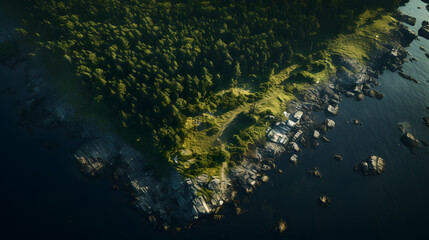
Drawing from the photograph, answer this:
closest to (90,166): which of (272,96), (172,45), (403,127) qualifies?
(172,45)

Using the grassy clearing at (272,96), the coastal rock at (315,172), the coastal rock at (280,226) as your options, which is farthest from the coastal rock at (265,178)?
the coastal rock at (315,172)

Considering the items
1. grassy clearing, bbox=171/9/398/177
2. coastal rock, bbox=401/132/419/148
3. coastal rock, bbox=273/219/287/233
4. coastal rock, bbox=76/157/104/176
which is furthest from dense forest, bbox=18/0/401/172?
coastal rock, bbox=401/132/419/148

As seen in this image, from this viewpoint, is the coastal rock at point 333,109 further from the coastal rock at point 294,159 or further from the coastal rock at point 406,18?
the coastal rock at point 406,18

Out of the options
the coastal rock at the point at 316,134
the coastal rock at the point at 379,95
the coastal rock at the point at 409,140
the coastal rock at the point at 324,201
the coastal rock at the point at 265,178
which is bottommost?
the coastal rock at the point at 324,201

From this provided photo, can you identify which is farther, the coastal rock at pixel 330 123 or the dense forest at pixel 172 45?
the coastal rock at pixel 330 123

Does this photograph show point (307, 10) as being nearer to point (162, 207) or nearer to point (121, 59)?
point (121, 59)

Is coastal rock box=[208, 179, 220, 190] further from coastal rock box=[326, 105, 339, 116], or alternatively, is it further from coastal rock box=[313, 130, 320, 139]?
coastal rock box=[326, 105, 339, 116]
